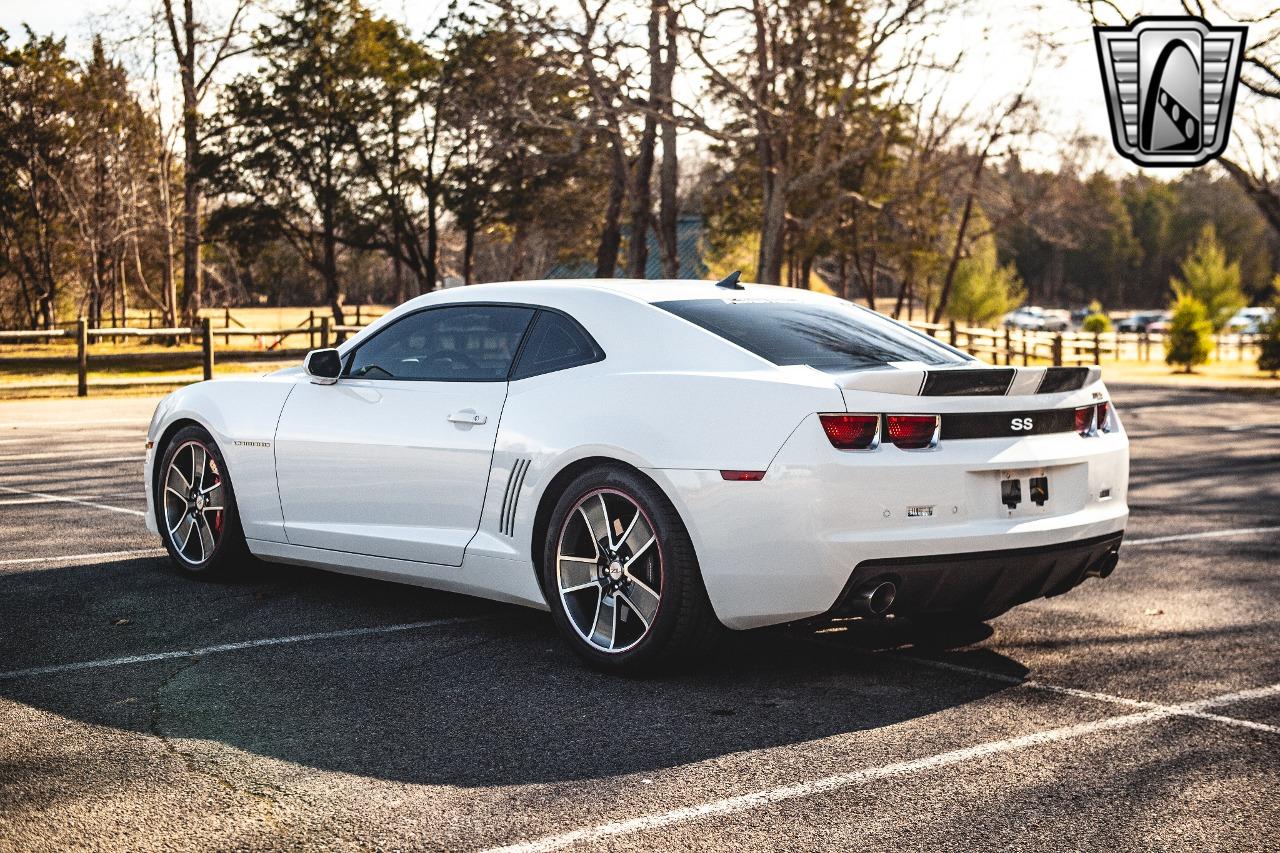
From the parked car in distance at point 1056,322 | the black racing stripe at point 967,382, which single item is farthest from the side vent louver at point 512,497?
the parked car in distance at point 1056,322

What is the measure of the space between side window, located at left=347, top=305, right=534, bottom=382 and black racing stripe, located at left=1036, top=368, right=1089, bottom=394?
2077 mm

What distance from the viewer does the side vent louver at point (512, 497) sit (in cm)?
555

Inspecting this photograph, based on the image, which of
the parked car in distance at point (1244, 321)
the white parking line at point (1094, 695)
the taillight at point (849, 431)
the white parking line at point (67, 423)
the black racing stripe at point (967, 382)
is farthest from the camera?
the parked car in distance at point (1244, 321)

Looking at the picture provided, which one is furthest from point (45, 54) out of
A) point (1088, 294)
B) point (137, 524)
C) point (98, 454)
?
point (1088, 294)

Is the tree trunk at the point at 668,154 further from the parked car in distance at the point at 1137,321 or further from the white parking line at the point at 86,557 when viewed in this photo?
the parked car in distance at the point at 1137,321

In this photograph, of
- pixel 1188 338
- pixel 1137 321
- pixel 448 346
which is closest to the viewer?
pixel 448 346

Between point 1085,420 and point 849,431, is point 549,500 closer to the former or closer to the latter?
point 849,431

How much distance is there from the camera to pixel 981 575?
5012 mm

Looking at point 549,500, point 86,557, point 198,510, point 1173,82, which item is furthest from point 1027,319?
point 549,500

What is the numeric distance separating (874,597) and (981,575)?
0.42 metres

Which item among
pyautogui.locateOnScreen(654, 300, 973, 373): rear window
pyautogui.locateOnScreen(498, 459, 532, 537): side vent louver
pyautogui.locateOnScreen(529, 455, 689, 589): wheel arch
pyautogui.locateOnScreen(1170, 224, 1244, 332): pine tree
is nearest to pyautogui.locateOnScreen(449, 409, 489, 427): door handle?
pyautogui.locateOnScreen(498, 459, 532, 537): side vent louver

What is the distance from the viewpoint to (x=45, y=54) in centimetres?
4356

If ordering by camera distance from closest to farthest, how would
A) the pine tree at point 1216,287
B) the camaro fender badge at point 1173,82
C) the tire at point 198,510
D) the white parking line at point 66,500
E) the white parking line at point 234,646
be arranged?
the white parking line at point 234,646
the tire at point 198,510
the white parking line at point 66,500
the camaro fender badge at point 1173,82
the pine tree at point 1216,287

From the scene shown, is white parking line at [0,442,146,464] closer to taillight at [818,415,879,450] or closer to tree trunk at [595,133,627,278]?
taillight at [818,415,879,450]
